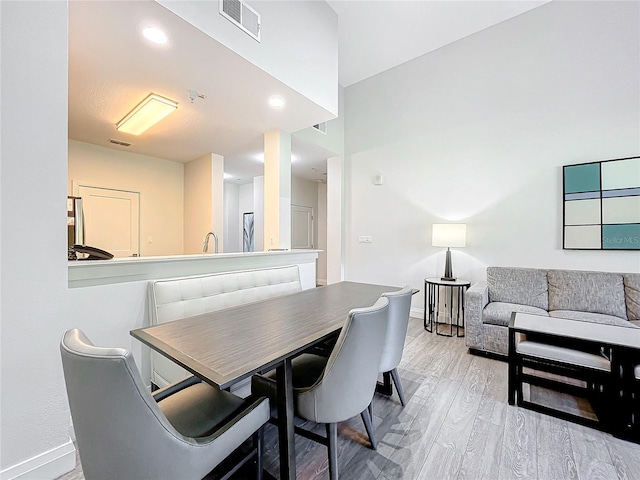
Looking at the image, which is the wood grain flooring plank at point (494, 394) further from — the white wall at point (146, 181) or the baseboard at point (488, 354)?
the white wall at point (146, 181)

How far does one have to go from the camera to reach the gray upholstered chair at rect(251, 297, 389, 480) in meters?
1.16

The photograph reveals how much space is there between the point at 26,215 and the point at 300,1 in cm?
276

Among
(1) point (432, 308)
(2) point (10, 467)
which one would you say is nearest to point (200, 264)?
(2) point (10, 467)

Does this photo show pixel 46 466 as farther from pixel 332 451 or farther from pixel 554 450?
pixel 554 450

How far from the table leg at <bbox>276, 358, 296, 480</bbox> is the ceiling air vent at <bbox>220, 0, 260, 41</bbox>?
2248 mm

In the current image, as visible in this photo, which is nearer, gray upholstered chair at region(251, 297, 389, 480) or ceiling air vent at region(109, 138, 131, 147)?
gray upholstered chair at region(251, 297, 389, 480)

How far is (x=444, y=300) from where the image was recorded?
3.93 meters

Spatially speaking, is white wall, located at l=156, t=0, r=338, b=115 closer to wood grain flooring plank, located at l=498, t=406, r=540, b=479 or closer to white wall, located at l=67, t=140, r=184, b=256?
wood grain flooring plank, located at l=498, t=406, r=540, b=479

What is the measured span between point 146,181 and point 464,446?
202 inches

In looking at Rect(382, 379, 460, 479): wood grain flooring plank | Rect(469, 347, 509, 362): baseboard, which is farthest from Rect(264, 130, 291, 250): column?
Rect(469, 347, 509, 362): baseboard

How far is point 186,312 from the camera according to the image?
193 centimetres

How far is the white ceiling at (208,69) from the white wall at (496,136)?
1.42 feet

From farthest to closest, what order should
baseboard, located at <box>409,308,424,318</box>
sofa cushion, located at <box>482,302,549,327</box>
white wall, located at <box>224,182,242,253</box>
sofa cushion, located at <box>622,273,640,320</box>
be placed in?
white wall, located at <box>224,182,242,253</box>
baseboard, located at <box>409,308,424,318</box>
sofa cushion, located at <box>482,302,549,327</box>
sofa cushion, located at <box>622,273,640,320</box>

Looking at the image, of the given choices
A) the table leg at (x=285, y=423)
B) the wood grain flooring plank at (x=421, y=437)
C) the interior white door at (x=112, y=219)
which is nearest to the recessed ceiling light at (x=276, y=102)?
the table leg at (x=285, y=423)
